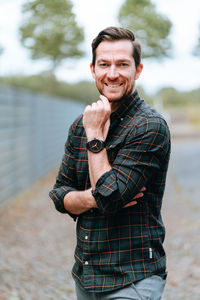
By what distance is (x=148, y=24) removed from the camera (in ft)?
40.2

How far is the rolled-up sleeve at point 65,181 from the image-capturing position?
2250 millimetres

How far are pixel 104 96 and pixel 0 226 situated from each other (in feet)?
17.1

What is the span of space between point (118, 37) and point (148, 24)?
10.6 metres

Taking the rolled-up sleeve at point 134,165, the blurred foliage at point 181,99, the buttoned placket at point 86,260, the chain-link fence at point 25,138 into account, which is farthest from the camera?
the blurred foliage at point 181,99

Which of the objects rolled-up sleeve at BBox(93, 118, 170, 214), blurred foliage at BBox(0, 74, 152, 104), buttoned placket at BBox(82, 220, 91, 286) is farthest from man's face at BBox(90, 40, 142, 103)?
blurred foliage at BBox(0, 74, 152, 104)

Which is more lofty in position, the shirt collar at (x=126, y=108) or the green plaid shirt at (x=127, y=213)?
the shirt collar at (x=126, y=108)

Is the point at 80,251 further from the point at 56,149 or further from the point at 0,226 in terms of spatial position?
the point at 56,149

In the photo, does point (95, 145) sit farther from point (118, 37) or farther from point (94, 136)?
point (118, 37)

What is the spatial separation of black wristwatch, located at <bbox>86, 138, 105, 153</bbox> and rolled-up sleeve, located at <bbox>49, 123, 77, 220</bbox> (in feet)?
0.92

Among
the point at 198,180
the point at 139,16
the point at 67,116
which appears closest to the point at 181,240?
the point at 198,180

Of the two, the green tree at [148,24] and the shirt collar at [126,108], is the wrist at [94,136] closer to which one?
the shirt collar at [126,108]

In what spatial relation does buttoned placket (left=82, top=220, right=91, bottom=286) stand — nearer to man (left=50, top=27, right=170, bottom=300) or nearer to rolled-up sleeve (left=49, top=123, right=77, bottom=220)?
man (left=50, top=27, right=170, bottom=300)

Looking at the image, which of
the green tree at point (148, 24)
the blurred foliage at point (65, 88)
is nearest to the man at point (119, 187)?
the green tree at point (148, 24)

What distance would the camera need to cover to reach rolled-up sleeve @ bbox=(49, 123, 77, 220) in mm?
2250
